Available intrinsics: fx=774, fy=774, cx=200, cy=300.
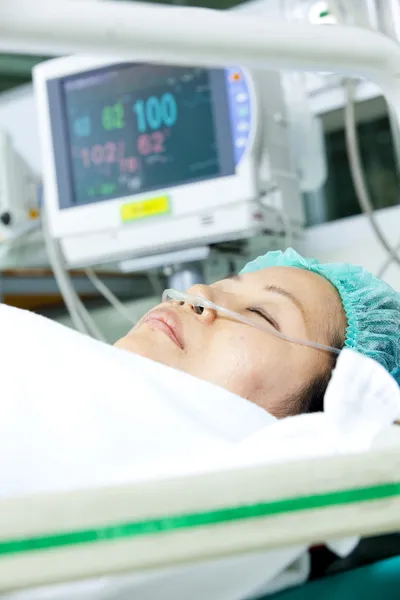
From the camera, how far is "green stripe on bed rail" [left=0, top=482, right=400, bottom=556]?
40 cm

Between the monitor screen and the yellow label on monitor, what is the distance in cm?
3

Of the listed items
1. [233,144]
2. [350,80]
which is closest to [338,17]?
[350,80]

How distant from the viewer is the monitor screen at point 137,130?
1.76 m

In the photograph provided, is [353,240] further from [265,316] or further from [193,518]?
[193,518]

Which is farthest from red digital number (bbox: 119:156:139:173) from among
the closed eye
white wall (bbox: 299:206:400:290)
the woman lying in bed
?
the closed eye

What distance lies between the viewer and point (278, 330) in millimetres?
1062

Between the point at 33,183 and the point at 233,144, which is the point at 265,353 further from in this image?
the point at 33,183

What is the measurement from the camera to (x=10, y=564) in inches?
15.7

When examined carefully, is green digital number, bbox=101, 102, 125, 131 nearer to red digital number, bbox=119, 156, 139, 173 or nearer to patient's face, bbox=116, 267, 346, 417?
red digital number, bbox=119, 156, 139, 173

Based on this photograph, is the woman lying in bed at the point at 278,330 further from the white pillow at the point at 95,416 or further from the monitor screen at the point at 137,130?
the monitor screen at the point at 137,130

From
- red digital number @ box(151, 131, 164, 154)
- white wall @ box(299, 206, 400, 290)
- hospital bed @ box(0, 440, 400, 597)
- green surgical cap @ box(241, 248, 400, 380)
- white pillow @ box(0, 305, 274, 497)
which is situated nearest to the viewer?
hospital bed @ box(0, 440, 400, 597)

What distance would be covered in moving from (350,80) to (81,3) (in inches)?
53.0

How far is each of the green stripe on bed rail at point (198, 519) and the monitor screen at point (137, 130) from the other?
1.32 metres

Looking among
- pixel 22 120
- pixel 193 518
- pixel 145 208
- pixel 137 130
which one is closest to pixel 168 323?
pixel 193 518
